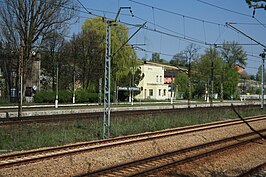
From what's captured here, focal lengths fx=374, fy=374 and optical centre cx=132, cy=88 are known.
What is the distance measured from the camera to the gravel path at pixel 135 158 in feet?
37.1

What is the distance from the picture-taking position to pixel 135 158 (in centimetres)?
1380

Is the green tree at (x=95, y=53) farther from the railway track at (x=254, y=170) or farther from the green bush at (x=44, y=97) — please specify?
the railway track at (x=254, y=170)

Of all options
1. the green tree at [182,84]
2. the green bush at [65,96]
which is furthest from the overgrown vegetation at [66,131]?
the green tree at [182,84]

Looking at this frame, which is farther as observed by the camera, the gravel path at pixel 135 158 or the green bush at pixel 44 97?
the green bush at pixel 44 97

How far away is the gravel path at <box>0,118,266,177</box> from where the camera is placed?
1132 centimetres

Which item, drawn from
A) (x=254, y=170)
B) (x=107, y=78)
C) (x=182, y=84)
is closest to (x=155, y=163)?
(x=254, y=170)

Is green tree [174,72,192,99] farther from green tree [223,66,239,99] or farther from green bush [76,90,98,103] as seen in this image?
green bush [76,90,98,103]

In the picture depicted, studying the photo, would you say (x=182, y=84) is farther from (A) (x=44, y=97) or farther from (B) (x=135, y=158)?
(B) (x=135, y=158)

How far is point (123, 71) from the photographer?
65.2 meters

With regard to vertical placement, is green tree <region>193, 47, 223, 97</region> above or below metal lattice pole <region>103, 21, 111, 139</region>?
above

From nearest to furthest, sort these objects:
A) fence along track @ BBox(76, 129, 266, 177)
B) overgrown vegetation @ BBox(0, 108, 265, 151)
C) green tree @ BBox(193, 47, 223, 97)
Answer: fence along track @ BBox(76, 129, 266, 177), overgrown vegetation @ BBox(0, 108, 265, 151), green tree @ BBox(193, 47, 223, 97)

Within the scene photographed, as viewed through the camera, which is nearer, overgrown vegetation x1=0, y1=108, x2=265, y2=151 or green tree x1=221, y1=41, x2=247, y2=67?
overgrown vegetation x1=0, y1=108, x2=265, y2=151

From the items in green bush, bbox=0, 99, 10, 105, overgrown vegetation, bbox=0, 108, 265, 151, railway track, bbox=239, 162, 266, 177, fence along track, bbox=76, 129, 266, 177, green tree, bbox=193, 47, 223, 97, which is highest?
green tree, bbox=193, 47, 223, 97

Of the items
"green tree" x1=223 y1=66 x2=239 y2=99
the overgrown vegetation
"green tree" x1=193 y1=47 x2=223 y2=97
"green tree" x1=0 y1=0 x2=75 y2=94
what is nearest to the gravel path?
the overgrown vegetation
